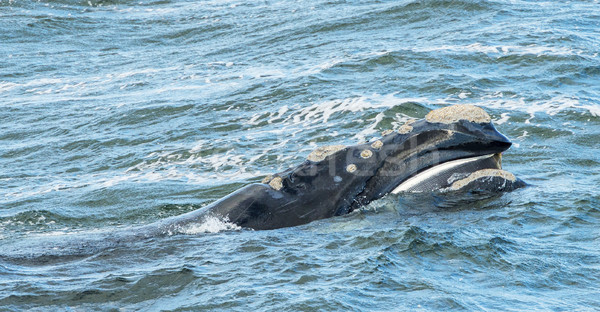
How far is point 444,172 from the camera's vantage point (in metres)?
7.71

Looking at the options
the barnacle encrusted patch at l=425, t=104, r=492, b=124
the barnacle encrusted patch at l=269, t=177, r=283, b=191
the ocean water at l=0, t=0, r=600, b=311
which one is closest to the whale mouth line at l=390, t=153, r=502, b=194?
the ocean water at l=0, t=0, r=600, b=311

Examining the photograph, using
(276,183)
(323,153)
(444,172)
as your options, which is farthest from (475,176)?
(276,183)

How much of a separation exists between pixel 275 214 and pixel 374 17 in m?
16.1

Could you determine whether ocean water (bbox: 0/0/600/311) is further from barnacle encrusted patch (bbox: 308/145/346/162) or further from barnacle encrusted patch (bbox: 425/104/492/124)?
barnacle encrusted patch (bbox: 425/104/492/124)

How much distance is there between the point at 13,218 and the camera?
10.5 meters

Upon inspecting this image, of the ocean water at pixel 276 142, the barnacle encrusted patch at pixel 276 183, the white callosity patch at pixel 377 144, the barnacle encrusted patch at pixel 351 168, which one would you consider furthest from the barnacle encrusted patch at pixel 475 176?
the barnacle encrusted patch at pixel 276 183

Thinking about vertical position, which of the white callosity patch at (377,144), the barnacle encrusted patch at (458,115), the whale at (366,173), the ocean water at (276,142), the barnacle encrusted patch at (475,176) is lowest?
the ocean water at (276,142)

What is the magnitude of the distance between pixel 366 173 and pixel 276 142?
246 inches

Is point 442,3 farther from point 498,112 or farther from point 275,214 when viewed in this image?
point 275,214

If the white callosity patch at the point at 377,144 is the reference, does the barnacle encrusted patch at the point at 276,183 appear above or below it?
below

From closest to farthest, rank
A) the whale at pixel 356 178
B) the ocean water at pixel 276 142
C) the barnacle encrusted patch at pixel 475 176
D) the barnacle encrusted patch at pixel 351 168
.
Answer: the ocean water at pixel 276 142 → the whale at pixel 356 178 → the barnacle encrusted patch at pixel 351 168 → the barnacle encrusted patch at pixel 475 176

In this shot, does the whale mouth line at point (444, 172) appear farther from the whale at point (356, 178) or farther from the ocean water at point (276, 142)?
the ocean water at point (276, 142)

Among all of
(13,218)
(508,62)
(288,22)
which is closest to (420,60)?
(508,62)

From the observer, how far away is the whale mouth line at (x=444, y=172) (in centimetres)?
762
